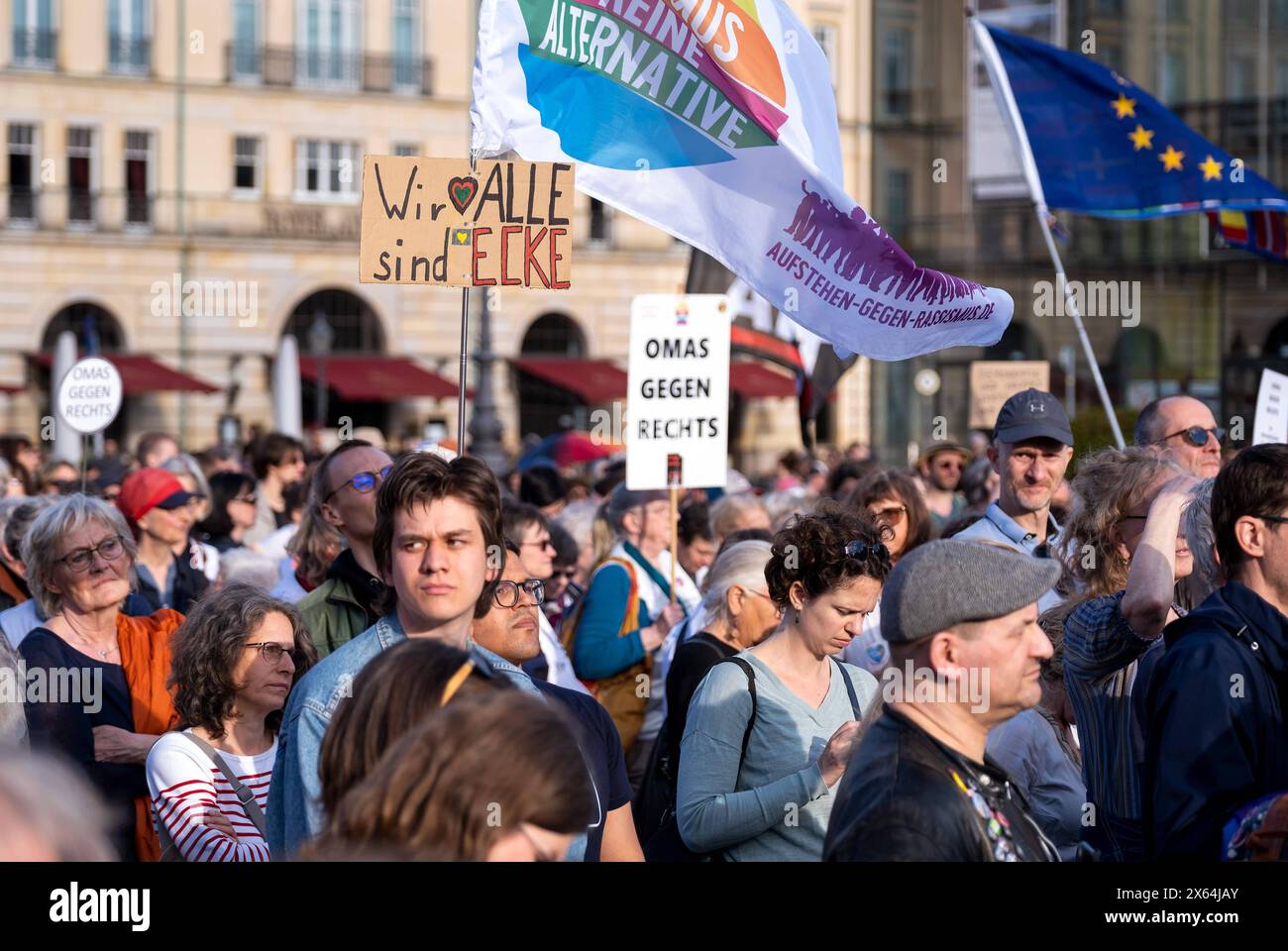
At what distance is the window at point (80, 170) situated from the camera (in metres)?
37.8

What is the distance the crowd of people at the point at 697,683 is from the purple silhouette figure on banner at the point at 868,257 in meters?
0.49

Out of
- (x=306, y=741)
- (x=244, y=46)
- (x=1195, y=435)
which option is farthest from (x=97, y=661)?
(x=244, y=46)

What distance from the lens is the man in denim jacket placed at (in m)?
3.38

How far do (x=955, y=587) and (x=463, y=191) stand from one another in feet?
8.77

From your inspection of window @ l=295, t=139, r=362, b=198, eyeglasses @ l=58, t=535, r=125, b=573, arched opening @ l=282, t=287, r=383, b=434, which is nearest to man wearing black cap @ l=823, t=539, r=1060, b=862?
eyeglasses @ l=58, t=535, r=125, b=573

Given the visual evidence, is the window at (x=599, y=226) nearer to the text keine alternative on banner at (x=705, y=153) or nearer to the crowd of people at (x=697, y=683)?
the crowd of people at (x=697, y=683)

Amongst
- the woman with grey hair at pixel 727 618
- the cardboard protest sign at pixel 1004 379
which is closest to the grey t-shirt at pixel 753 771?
the woman with grey hair at pixel 727 618

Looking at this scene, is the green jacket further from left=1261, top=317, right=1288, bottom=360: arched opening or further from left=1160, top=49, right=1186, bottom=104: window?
left=1160, top=49, right=1186, bottom=104: window

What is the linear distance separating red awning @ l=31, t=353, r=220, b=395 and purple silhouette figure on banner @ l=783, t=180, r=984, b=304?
96.6ft

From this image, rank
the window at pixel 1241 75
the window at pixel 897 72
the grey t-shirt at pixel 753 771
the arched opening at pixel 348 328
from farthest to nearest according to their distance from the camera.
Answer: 1. the window at pixel 897 72
2. the arched opening at pixel 348 328
3. the window at pixel 1241 75
4. the grey t-shirt at pixel 753 771

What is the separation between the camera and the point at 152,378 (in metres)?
34.1
